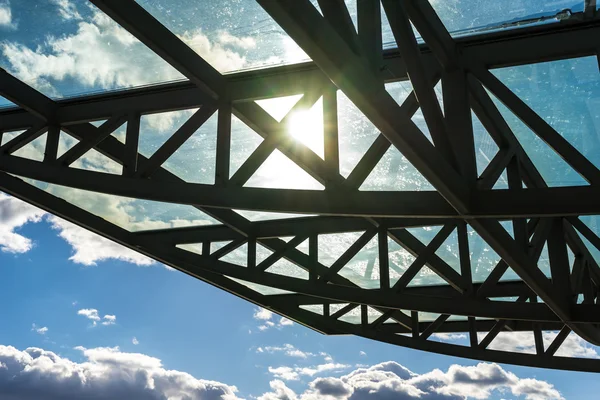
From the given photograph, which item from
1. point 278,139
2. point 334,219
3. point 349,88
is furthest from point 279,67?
point 334,219

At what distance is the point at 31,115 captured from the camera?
8164 millimetres

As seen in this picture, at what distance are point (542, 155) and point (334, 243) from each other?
4936 mm

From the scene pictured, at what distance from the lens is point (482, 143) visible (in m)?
7.62

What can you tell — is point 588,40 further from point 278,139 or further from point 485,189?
point 278,139

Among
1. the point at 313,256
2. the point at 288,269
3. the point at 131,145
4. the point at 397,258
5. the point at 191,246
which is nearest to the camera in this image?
the point at 131,145

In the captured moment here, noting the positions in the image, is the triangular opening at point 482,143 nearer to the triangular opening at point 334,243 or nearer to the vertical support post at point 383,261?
the vertical support post at point 383,261

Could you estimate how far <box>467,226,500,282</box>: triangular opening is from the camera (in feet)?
34.9

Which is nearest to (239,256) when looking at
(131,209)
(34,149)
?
(131,209)

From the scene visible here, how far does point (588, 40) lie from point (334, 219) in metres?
5.58

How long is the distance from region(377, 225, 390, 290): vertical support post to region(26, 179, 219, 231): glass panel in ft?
10.2

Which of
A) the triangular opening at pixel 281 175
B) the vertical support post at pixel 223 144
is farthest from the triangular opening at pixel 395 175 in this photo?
the vertical support post at pixel 223 144

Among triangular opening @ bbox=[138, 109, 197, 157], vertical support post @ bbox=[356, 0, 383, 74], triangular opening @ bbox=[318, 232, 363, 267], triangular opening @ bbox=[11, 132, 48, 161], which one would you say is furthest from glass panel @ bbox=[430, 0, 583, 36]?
triangular opening @ bbox=[11, 132, 48, 161]

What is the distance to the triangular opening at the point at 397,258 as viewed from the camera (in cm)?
1172

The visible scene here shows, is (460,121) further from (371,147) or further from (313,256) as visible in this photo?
(313,256)
